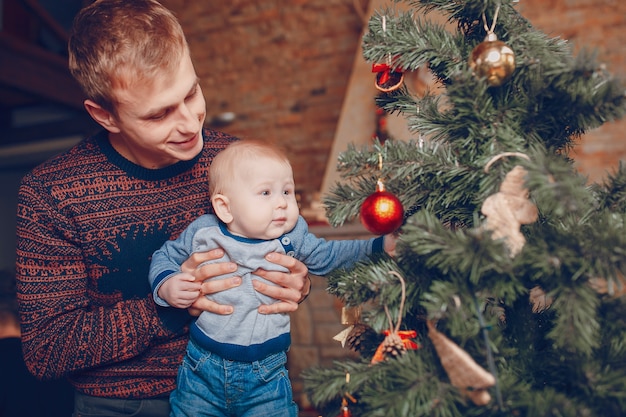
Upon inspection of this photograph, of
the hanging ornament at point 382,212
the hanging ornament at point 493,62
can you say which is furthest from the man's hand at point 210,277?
the hanging ornament at point 493,62

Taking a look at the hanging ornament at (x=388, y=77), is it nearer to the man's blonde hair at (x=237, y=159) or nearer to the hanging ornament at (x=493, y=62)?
the hanging ornament at (x=493, y=62)

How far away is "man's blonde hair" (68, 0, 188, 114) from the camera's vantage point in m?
1.16

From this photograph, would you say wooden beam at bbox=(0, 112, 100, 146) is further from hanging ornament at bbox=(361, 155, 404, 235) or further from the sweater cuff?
hanging ornament at bbox=(361, 155, 404, 235)

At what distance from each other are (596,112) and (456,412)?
1.72 feet

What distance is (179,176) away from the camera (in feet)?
4.54

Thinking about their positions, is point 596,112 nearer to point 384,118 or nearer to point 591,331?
point 591,331

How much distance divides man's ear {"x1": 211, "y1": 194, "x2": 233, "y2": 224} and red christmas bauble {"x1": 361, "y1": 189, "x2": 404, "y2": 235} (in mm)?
343

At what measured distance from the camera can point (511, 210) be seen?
0.85m

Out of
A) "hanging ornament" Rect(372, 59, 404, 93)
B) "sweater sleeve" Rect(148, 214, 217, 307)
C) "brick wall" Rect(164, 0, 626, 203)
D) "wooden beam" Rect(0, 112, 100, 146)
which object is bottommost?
"wooden beam" Rect(0, 112, 100, 146)

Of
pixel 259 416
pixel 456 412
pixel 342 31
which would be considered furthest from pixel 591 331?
pixel 342 31

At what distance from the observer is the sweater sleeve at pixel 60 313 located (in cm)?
122

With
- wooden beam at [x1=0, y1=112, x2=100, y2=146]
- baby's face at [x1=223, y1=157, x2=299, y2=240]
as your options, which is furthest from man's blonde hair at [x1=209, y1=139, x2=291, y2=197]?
wooden beam at [x1=0, y1=112, x2=100, y2=146]

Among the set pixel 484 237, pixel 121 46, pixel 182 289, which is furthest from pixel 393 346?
pixel 121 46

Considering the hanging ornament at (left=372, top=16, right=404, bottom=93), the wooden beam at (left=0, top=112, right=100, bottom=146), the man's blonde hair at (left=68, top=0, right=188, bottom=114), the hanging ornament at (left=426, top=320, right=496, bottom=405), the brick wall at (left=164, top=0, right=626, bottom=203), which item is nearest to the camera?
the hanging ornament at (left=426, top=320, right=496, bottom=405)
